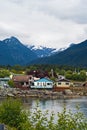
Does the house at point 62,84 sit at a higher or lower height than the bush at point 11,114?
higher

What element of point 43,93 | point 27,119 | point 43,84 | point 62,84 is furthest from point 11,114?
point 62,84

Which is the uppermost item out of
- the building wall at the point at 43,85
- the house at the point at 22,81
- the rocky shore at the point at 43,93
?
the house at the point at 22,81

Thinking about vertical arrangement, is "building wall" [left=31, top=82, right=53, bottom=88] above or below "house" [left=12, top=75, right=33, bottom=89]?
below

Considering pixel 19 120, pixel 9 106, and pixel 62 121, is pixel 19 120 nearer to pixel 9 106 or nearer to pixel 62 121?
pixel 9 106

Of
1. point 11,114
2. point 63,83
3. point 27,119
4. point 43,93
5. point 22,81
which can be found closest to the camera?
point 27,119

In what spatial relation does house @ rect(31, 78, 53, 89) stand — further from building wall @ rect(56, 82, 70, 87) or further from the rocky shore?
the rocky shore

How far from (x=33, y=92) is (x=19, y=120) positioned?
6076 centimetres

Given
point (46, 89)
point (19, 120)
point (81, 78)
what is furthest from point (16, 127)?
point (81, 78)

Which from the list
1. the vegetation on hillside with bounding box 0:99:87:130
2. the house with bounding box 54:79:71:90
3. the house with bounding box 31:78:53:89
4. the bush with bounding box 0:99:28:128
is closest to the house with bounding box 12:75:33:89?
the house with bounding box 31:78:53:89

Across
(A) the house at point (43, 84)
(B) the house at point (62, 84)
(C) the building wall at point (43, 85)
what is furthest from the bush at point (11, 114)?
(B) the house at point (62, 84)

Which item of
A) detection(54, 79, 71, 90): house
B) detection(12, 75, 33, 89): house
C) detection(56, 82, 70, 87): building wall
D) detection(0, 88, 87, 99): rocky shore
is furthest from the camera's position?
detection(12, 75, 33, 89): house

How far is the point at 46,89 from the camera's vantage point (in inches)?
3802

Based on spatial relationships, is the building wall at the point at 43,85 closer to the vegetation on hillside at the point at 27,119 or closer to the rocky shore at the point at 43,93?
the rocky shore at the point at 43,93

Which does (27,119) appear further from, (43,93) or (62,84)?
(62,84)
